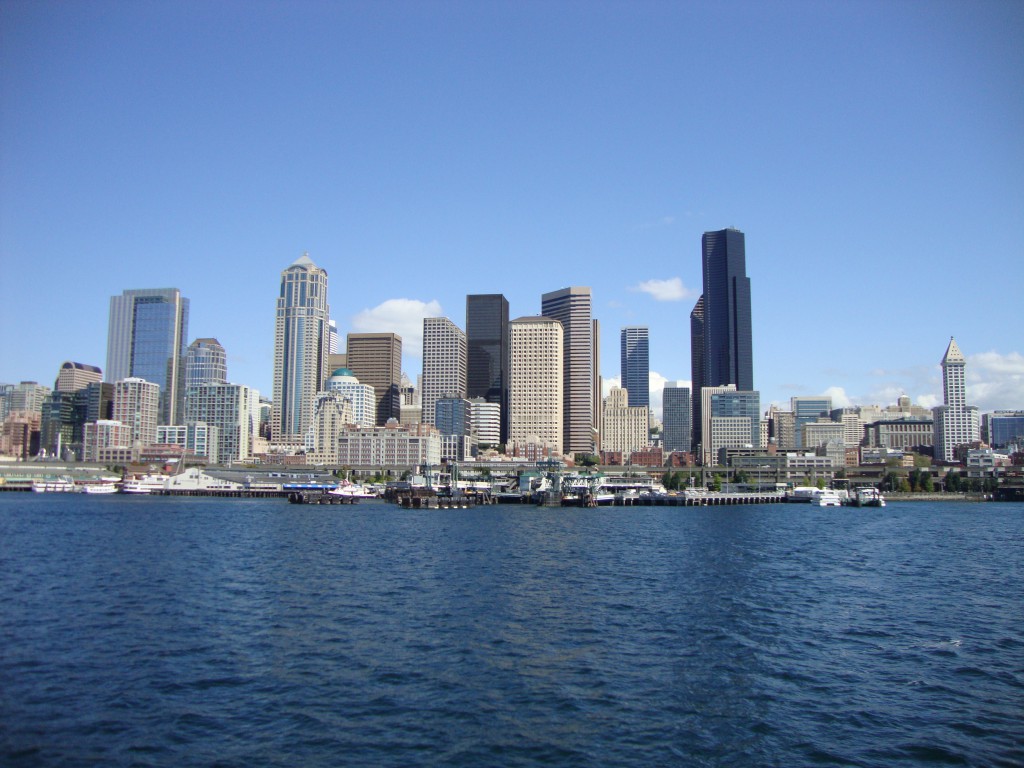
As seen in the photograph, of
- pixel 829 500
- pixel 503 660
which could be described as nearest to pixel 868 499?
pixel 829 500

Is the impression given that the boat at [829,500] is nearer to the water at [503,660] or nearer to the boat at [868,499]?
the boat at [868,499]

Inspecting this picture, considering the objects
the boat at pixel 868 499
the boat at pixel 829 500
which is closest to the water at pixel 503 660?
the boat at pixel 868 499

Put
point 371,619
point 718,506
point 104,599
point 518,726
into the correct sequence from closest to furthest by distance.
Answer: point 518,726 < point 371,619 < point 104,599 < point 718,506

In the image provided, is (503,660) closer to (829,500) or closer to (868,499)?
(868,499)

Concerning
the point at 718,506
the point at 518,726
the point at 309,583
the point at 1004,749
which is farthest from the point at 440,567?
the point at 718,506

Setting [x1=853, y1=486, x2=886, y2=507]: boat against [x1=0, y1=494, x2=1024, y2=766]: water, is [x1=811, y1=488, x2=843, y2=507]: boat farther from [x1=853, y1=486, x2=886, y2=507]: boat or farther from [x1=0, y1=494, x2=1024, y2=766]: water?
[x1=0, y1=494, x2=1024, y2=766]: water

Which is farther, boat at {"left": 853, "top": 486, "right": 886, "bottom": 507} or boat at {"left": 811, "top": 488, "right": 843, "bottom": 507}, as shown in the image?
boat at {"left": 811, "top": 488, "right": 843, "bottom": 507}

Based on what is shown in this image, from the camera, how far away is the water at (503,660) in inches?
955

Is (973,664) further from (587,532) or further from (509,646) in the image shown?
(587,532)

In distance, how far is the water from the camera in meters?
24.2

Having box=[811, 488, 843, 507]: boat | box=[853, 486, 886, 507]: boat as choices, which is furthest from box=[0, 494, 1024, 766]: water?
box=[811, 488, 843, 507]: boat

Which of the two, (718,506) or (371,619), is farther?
(718,506)

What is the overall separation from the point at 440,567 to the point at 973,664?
1357 inches

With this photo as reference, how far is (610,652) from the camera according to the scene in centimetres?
3419
